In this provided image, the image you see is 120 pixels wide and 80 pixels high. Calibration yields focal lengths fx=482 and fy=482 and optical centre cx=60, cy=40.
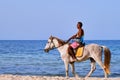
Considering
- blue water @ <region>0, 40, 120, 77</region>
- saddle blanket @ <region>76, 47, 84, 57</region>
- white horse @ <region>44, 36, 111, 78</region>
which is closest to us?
saddle blanket @ <region>76, 47, 84, 57</region>

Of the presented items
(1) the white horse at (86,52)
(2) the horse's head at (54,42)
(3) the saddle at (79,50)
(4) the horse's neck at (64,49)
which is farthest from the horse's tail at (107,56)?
(2) the horse's head at (54,42)

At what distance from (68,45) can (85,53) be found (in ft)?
2.46

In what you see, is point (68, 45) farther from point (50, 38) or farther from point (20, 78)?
point (20, 78)

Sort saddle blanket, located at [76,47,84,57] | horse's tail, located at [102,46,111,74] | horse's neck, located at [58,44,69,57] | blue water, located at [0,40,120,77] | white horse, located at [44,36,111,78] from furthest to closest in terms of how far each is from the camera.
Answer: blue water, located at [0,40,120,77]
horse's tail, located at [102,46,111,74]
horse's neck, located at [58,44,69,57]
white horse, located at [44,36,111,78]
saddle blanket, located at [76,47,84,57]

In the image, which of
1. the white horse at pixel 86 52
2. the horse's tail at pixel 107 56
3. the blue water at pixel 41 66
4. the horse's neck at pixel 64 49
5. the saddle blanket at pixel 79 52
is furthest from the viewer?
the blue water at pixel 41 66

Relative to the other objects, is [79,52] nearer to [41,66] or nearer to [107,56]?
[107,56]

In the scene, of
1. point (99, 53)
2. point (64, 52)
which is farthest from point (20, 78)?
point (99, 53)

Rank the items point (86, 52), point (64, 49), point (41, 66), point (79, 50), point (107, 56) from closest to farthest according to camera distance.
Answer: point (79, 50), point (86, 52), point (64, 49), point (107, 56), point (41, 66)

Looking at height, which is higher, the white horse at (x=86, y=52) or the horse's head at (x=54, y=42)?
the horse's head at (x=54, y=42)

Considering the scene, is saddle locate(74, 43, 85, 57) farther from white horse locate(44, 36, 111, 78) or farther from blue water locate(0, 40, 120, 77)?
blue water locate(0, 40, 120, 77)

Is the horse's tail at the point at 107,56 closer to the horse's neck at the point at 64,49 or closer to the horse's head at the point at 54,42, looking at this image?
the horse's neck at the point at 64,49

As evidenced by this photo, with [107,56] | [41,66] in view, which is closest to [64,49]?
[107,56]

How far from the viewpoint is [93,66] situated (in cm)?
1939

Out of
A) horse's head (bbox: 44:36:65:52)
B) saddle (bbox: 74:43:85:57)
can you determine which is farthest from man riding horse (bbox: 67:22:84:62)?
horse's head (bbox: 44:36:65:52)
